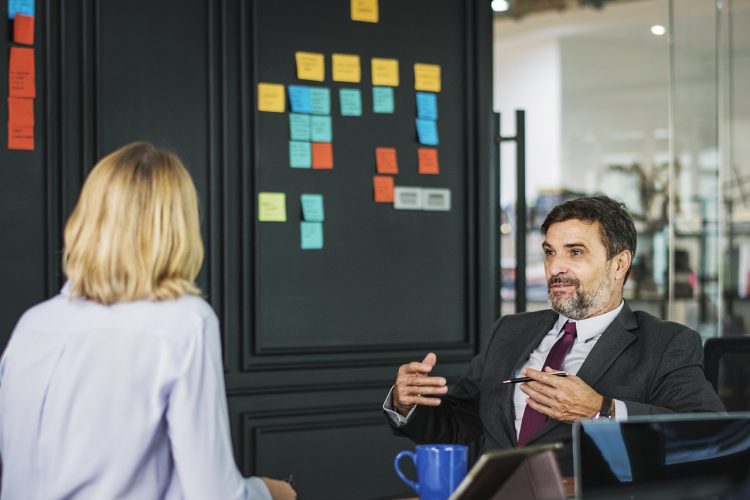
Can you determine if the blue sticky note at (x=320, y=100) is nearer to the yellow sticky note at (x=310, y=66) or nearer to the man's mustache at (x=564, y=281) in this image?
the yellow sticky note at (x=310, y=66)

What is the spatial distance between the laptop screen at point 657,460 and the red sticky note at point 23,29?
260 centimetres

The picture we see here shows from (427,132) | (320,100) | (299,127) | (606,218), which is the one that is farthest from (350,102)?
(606,218)

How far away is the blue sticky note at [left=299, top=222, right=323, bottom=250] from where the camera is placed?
362 cm

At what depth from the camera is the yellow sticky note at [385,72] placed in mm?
3764

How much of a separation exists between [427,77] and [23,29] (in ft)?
5.07

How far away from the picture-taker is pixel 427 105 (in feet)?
12.6

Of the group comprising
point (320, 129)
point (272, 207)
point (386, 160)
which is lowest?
point (272, 207)

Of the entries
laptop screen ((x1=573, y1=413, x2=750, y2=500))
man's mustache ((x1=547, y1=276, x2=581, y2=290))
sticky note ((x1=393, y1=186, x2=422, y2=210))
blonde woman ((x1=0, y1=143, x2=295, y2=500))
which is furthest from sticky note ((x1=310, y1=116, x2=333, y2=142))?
laptop screen ((x1=573, y1=413, x2=750, y2=500))

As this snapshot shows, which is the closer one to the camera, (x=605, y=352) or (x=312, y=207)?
(x=605, y=352)

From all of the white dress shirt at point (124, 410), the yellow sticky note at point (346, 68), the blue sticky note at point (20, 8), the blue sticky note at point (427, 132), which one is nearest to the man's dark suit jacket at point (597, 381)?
the white dress shirt at point (124, 410)

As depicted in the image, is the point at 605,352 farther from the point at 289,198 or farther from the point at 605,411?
the point at 289,198

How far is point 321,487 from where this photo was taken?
144 inches

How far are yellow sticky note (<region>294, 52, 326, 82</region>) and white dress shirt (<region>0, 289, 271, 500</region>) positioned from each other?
2.25 meters

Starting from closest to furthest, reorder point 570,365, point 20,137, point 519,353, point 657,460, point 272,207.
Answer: point 657,460
point 570,365
point 519,353
point 20,137
point 272,207
